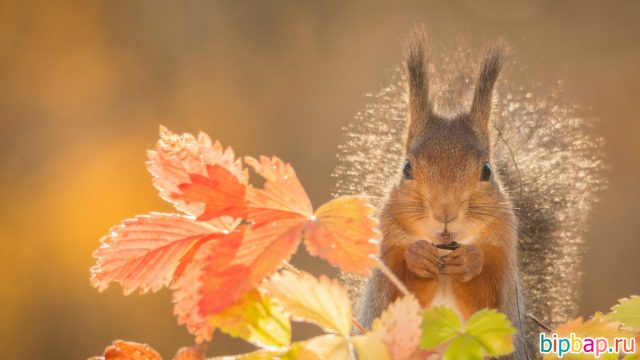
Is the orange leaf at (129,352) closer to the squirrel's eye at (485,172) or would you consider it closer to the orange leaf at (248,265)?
the orange leaf at (248,265)

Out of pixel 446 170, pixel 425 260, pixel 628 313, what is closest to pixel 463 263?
pixel 425 260

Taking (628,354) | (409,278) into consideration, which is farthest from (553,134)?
(628,354)

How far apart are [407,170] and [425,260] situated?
178 mm

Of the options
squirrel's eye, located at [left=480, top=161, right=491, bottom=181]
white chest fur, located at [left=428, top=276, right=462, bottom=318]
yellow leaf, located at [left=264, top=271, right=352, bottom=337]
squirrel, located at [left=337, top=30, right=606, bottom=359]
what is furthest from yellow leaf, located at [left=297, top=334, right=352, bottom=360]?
squirrel's eye, located at [left=480, top=161, right=491, bottom=181]

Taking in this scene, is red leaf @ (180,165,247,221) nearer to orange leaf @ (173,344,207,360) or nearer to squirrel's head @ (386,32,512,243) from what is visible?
orange leaf @ (173,344,207,360)

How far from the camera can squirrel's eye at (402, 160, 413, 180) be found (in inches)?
27.4

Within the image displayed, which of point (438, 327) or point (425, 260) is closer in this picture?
point (438, 327)

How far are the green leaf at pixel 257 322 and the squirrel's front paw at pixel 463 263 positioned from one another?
1.25 feet

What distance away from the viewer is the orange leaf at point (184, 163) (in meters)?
0.18

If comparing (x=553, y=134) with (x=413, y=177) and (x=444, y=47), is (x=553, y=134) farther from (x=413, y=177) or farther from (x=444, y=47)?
(x=413, y=177)

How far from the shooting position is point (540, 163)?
987mm

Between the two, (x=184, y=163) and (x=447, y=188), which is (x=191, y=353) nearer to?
(x=184, y=163)

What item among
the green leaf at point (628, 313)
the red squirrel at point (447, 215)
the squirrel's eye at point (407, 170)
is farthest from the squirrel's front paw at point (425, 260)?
the green leaf at point (628, 313)

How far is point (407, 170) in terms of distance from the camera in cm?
70
